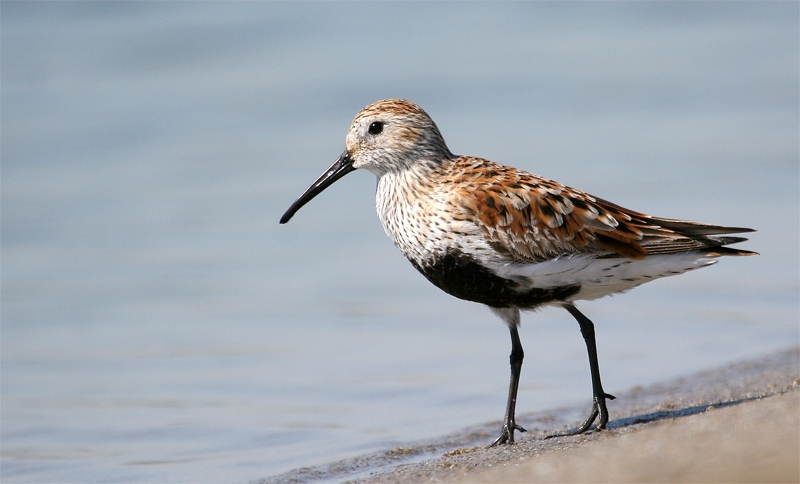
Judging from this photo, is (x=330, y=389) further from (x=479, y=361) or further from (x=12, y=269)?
(x=12, y=269)

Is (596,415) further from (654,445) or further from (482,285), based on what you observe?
(654,445)

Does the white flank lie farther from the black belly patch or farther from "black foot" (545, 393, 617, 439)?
"black foot" (545, 393, 617, 439)

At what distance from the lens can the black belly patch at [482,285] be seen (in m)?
5.41

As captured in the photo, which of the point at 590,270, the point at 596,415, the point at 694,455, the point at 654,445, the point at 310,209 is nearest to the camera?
the point at 694,455

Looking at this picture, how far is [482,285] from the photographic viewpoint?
5465 millimetres

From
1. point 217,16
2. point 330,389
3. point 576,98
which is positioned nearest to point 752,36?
point 576,98

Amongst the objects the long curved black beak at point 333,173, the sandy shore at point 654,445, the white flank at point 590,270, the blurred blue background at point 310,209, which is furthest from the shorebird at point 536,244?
the blurred blue background at point 310,209

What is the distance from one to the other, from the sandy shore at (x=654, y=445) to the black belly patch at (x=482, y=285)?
0.73 meters

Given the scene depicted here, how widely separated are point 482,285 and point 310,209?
5.33 metres

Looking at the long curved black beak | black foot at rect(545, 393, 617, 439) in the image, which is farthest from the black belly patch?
the long curved black beak

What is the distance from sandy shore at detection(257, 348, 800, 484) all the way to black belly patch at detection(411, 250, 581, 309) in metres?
0.73

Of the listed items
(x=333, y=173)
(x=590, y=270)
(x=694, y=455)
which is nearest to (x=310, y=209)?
(x=333, y=173)

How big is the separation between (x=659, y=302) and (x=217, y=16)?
9454mm

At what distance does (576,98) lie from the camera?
13.3m
